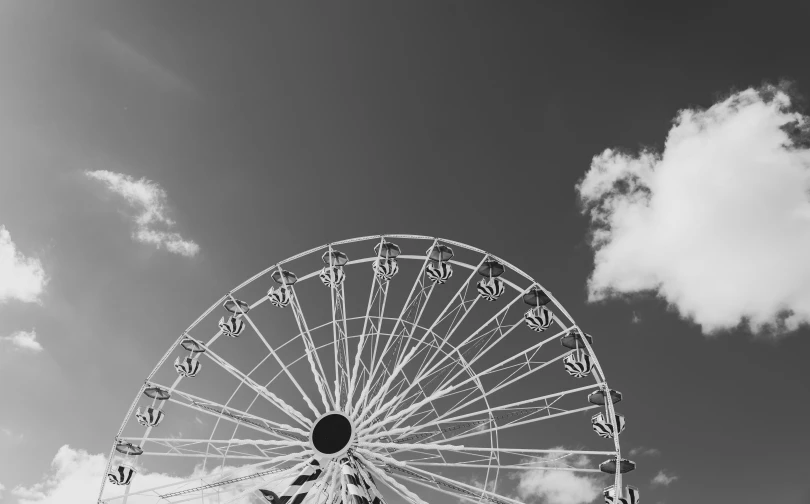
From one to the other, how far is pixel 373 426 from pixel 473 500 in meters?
4.82

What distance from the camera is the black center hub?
20.8m

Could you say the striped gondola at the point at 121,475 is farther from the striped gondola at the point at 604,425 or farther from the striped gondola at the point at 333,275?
the striped gondola at the point at 604,425

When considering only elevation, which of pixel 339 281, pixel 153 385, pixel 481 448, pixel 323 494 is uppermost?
pixel 339 281

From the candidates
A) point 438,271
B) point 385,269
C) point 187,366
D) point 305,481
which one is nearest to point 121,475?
point 187,366

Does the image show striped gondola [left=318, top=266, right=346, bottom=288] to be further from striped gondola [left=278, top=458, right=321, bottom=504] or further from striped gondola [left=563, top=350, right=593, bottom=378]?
striped gondola [left=563, top=350, right=593, bottom=378]

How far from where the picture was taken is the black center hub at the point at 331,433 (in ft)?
68.1

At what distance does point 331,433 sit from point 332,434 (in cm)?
6

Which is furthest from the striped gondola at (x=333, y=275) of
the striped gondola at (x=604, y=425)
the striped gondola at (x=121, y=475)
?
the striped gondola at (x=604, y=425)

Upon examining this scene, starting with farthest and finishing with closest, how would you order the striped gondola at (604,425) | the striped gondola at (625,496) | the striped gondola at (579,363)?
the striped gondola at (579,363), the striped gondola at (604,425), the striped gondola at (625,496)

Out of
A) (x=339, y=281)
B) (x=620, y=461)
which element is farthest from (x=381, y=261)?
(x=620, y=461)

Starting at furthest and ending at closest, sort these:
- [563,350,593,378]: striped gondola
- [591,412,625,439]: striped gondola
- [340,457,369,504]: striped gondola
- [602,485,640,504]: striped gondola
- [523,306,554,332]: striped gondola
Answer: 1. [523,306,554,332]: striped gondola
2. [563,350,593,378]: striped gondola
3. [591,412,625,439]: striped gondola
4. [602,485,640,504]: striped gondola
5. [340,457,369,504]: striped gondola

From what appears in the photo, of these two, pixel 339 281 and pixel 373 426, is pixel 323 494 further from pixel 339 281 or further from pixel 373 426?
pixel 339 281

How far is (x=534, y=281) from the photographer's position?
26000 mm

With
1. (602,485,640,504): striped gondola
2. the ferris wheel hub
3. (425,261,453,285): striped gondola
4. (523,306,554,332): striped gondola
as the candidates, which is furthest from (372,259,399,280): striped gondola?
(602,485,640,504): striped gondola
